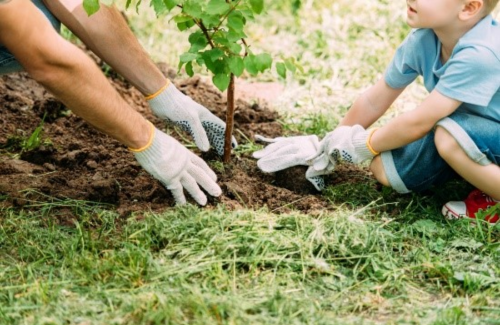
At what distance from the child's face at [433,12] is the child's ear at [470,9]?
0.06 feet

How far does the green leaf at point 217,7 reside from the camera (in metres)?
2.82

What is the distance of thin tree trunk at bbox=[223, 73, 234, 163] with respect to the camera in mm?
3215

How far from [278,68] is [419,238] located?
2.72 feet

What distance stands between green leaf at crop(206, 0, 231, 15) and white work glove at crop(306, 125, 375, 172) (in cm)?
73

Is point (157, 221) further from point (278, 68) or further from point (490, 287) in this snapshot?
point (490, 287)

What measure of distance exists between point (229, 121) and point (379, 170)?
2.14ft

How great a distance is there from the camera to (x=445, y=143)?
2.96 m

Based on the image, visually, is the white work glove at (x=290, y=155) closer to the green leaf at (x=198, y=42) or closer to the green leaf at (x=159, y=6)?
the green leaf at (x=198, y=42)

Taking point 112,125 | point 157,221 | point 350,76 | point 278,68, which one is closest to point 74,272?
point 157,221

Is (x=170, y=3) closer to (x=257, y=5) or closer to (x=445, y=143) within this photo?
(x=257, y=5)

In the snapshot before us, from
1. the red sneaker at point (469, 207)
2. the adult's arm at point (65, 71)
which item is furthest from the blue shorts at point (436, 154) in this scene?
the adult's arm at point (65, 71)

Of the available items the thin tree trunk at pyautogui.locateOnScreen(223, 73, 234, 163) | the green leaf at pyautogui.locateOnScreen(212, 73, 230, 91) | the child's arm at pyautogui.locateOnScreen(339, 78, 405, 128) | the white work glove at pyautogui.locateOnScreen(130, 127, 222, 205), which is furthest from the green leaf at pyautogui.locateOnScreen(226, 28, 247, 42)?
the child's arm at pyautogui.locateOnScreen(339, 78, 405, 128)

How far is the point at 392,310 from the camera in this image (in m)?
2.47

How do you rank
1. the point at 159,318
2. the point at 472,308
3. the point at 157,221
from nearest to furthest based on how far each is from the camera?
1. the point at 159,318
2. the point at 472,308
3. the point at 157,221
